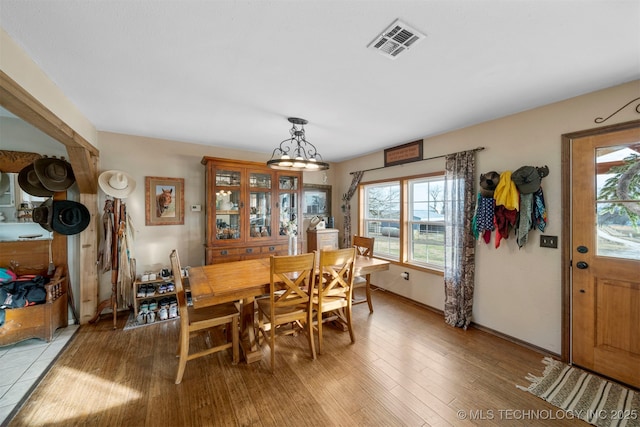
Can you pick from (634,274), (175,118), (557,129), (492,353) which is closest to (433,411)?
(492,353)

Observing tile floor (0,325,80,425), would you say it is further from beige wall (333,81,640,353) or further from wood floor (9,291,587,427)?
beige wall (333,81,640,353)

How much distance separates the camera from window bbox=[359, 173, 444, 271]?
3486 mm

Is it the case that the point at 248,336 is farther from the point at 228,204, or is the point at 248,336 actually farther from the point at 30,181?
the point at 30,181

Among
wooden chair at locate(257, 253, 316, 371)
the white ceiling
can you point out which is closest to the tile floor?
wooden chair at locate(257, 253, 316, 371)

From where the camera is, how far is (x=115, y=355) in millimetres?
2359

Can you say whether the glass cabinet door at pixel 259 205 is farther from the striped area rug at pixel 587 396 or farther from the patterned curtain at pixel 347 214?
the striped area rug at pixel 587 396

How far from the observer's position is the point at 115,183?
294 cm

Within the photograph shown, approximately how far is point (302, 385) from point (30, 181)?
3595 millimetres

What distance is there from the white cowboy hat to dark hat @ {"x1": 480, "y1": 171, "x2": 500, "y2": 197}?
4.29 metres

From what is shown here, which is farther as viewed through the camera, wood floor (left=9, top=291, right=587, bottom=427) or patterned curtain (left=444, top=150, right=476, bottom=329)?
patterned curtain (left=444, top=150, right=476, bottom=329)

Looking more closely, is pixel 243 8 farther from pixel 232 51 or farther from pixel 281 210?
pixel 281 210

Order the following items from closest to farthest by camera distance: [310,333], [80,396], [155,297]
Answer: [80,396], [310,333], [155,297]

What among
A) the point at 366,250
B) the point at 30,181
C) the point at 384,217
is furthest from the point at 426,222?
the point at 30,181
